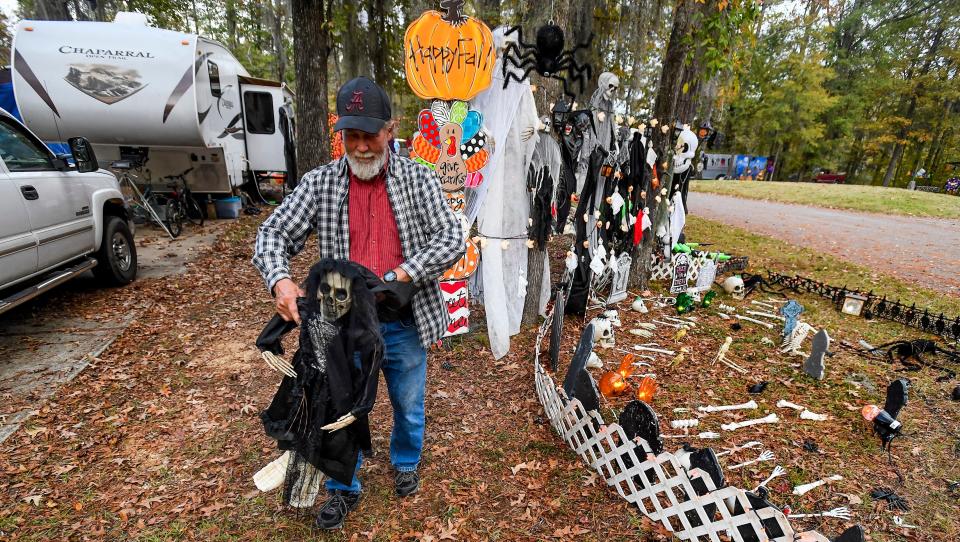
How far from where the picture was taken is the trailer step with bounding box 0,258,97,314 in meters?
3.63

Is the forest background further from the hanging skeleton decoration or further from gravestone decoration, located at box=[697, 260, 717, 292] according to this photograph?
the hanging skeleton decoration

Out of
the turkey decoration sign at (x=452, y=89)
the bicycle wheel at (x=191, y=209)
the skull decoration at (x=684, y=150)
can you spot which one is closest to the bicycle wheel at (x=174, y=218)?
the bicycle wheel at (x=191, y=209)

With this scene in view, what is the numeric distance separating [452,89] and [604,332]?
2.98m

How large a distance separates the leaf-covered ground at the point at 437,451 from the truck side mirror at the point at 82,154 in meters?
1.82

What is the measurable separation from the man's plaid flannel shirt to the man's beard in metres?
0.08

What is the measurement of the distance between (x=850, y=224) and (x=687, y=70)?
1152cm

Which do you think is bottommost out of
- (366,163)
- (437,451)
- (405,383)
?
(437,451)

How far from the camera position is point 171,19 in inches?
587

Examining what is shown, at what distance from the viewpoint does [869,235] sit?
11.4 m

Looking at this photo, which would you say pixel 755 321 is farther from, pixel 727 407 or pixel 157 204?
pixel 157 204

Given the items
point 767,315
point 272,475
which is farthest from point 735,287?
point 272,475

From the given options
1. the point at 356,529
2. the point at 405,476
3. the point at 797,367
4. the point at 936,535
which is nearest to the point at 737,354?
the point at 797,367

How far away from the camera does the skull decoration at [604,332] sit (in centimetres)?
469

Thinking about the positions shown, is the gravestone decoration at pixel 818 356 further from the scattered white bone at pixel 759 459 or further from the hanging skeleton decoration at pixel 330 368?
the hanging skeleton decoration at pixel 330 368
